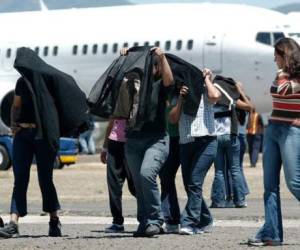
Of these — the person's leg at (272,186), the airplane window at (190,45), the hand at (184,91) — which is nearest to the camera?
the person's leg at (272,186)

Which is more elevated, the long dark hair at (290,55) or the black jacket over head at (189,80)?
the long dark hair at (290,55)

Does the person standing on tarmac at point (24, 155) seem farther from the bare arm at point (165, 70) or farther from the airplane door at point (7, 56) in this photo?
the airplane door at point (7, 56)

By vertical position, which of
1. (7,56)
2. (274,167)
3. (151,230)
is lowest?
(7,56)

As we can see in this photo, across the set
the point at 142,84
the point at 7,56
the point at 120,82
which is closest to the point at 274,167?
the point at 142,84

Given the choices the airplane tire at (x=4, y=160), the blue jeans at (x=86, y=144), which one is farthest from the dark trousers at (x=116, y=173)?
the blue jeans at (x=86, y=144)

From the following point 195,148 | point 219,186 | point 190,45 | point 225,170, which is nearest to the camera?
point 195,148

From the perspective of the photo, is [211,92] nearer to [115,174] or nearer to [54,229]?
[115,174]

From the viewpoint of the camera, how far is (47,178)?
14.0 metres

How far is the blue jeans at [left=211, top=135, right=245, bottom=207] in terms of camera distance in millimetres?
18969

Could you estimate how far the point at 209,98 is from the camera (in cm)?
1427

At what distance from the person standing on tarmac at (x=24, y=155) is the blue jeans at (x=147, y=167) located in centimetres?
77

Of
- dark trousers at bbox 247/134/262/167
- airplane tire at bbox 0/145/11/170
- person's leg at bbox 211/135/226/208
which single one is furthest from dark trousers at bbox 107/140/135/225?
dark trousers at bbox 247/134/262/167

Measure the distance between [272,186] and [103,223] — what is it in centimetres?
370

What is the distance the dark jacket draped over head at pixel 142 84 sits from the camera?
1381 cm
